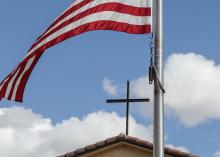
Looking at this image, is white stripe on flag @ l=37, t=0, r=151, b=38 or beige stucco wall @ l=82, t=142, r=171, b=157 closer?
white stripe on flag @ l=37, t=0, r=151, b=38

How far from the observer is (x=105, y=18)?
26.1 ft

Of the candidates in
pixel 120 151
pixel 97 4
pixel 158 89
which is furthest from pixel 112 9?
pixel 120 151

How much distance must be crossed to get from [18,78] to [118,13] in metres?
1.98

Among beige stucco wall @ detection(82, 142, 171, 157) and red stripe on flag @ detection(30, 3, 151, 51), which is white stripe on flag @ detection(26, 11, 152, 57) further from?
beige stucco wall @ detection(82, 142, 171, 157)

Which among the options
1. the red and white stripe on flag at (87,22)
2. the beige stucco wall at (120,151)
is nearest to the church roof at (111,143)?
the beige stucco wall at (120,151)

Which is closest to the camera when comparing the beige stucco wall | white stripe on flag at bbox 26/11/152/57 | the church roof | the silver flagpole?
the silver flagpole

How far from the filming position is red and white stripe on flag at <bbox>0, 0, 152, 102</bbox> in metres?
7.79

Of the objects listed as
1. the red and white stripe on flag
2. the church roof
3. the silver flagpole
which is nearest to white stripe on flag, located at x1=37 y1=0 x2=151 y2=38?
the red and white stripe on flag

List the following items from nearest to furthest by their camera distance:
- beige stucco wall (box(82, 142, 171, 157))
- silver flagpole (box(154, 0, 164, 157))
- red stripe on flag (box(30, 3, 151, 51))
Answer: silver flagpole (box(154, 0, 164, 157)), red stripe on flag (box(30, 3, 151, 51)), beige stucco wall (box(82, 142, 171, 157))

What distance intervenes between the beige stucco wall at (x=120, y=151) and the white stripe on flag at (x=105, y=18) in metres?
6.31

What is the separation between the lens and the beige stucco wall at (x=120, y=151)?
558 inches

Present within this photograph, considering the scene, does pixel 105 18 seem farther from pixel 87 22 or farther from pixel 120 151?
pixel 120 151

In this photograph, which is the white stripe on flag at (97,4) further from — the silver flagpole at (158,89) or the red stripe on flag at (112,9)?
the silver flagpole at (158,89)

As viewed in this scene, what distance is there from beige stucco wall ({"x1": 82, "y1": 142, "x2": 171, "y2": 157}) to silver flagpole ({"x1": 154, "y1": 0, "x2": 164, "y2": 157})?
6.71 metres
